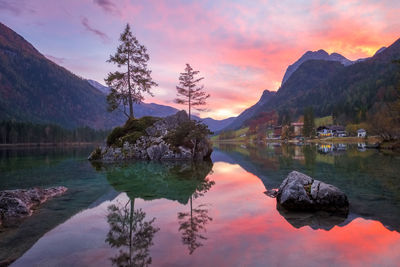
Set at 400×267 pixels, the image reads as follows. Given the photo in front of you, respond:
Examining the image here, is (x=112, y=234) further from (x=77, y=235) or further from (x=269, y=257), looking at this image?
(x=269, y=257)

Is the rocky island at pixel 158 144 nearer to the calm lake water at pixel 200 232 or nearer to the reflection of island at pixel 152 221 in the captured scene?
the reflection of island at pixel 152 221

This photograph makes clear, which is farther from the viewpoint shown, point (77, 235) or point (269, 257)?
point (77, 235)

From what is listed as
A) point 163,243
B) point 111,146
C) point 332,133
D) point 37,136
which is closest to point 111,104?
point 111,146

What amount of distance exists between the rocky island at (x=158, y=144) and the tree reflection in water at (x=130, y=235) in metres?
27.1

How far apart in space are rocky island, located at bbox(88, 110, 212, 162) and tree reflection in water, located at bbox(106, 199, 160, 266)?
27.1 m

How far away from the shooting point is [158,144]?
39.7 m

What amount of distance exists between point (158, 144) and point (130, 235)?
3172 centimetres

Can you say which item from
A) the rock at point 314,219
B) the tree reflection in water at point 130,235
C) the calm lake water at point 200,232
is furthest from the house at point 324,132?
the tree reflection in water at point 130,235

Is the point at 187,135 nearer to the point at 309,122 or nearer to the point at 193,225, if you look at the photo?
the point at 193,225

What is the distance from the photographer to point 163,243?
7.65 meters

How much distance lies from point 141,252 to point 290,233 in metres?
5.30

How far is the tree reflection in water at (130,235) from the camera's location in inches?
261

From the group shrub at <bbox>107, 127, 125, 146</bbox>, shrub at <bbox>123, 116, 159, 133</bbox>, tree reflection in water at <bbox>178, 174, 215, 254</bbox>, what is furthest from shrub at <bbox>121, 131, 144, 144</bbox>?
tree reflection in water at <bbox>178, 174, 215, 254</bbox>

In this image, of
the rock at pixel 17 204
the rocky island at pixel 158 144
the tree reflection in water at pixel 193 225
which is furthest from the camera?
the rocky island at pixel 158 144
